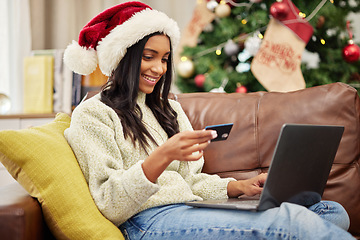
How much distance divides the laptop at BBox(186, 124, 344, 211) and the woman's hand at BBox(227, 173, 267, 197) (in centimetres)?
14

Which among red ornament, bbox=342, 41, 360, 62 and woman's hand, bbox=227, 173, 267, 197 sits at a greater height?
red ornament, bbox=342, 41, 360, 62

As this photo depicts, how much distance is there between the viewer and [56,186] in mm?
1217

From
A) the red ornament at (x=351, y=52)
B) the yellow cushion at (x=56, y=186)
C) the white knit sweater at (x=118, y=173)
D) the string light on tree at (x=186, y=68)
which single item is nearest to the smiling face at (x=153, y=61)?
the white knit sweater at (x=118, y=173)

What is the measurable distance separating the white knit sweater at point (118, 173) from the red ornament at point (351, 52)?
1.36 meters

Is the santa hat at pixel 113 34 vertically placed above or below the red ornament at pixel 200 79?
above

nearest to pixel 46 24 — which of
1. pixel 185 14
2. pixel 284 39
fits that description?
pixel 185 14

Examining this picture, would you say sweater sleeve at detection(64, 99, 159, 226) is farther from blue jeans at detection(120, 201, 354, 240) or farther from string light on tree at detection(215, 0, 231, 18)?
string light on tree at detection(215, 0, 231, 18)

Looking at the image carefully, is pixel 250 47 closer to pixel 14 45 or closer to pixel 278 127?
pixel 278 127

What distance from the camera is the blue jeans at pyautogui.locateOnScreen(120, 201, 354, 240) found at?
3.49ft

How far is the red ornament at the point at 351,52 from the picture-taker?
252 cm

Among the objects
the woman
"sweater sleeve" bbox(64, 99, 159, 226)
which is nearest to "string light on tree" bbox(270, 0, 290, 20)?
the woman

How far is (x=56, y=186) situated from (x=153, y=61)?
19.9 inches

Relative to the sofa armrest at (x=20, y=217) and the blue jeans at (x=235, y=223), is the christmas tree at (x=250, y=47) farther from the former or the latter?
the sofa armrest at (x=20, y=217)

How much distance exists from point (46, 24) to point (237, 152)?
1789 mm
